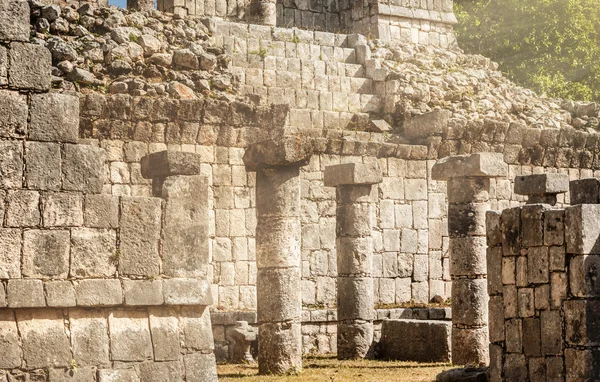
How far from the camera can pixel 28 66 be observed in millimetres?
10750

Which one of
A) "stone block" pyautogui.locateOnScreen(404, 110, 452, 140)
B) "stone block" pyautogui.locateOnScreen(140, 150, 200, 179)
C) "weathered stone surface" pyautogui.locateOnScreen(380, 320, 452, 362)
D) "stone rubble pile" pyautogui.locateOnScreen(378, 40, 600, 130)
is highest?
"stone rubble pile" pyautogui.locateOnScreen(378, 40, 600, 130)

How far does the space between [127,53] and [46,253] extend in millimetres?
11548

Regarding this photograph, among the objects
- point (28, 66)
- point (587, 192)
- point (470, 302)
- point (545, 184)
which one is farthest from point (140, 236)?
point (545, 184)

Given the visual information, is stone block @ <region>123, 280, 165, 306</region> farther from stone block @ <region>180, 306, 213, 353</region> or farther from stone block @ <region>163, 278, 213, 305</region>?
stone block @ <region>180, 306, 213, 353</region>

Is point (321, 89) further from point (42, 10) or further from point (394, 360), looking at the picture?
point (394, 360)

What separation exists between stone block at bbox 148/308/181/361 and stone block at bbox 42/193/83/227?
4.07 ft

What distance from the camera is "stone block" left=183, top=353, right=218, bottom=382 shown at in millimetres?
11280

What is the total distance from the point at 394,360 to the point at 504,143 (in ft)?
24.2

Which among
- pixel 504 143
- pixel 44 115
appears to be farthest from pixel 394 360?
pixel 44 115

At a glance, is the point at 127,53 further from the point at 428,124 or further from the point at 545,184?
the point at 545,184

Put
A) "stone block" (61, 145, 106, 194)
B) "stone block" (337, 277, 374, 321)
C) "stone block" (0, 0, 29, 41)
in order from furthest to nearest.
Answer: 1. "stone block" (337, 277, 374, 321)
2. "stone block" (61, 145, 106, 194)
3. "stone block" (0, 0, 29, 41)

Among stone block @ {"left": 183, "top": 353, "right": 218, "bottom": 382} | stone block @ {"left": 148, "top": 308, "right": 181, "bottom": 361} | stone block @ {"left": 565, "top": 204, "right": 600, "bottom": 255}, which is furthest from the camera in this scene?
stone block @ {"left": 565, "top": 204, "right": 600, "bottom": 255}

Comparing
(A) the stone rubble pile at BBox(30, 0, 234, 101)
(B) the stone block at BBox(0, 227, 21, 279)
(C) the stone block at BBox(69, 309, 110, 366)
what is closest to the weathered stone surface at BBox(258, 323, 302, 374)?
(C) the stone block at BBox(69, 309, 110, 366)

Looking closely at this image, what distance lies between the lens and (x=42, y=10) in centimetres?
2155
